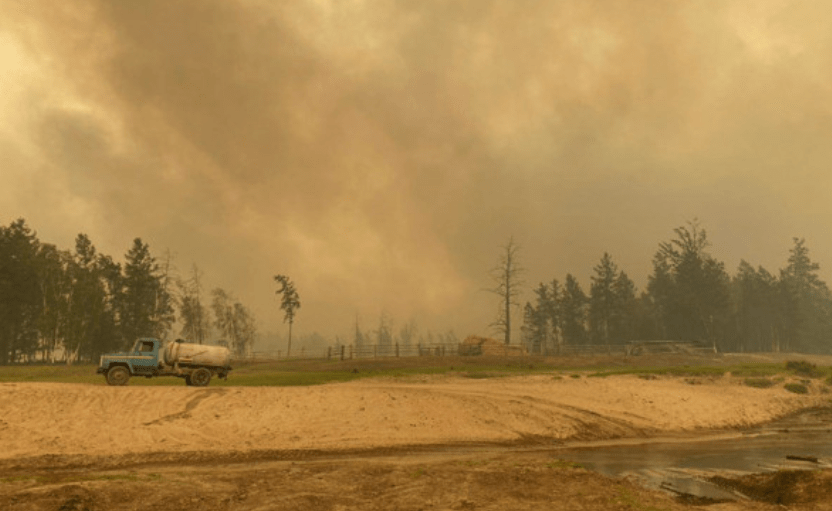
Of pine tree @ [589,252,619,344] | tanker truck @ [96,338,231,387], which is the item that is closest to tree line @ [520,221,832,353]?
pine tree @ [589,252,619,344]

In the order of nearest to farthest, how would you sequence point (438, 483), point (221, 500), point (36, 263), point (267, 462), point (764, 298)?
point (221, 500) < point (438, 483) < point (267, 462) < point (36, 263) < point (764, 298)

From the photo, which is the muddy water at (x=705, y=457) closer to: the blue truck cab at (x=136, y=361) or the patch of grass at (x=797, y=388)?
the patch of grass at (x=797, y=388)

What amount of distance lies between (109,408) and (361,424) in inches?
439

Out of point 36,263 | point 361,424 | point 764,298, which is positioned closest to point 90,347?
point 36,263

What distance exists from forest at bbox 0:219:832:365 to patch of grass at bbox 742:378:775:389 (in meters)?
35.1

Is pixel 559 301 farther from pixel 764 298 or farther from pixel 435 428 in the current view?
pixel 435 428

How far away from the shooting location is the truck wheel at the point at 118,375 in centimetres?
2975

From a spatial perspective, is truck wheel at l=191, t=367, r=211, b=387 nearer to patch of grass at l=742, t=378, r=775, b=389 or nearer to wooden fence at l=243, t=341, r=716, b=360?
wooden fence at l=243, t=341, r=716, b=360

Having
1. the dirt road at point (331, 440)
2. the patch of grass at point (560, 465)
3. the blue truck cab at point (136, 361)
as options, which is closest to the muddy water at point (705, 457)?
the patch of grass at point (560, 465)

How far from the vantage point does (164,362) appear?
3169 cm

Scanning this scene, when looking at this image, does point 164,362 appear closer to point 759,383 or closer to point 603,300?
point 759,383

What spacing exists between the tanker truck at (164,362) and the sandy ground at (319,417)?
10.3 ft

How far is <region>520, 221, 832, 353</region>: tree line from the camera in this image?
344 ft

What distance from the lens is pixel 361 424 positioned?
2431cm
